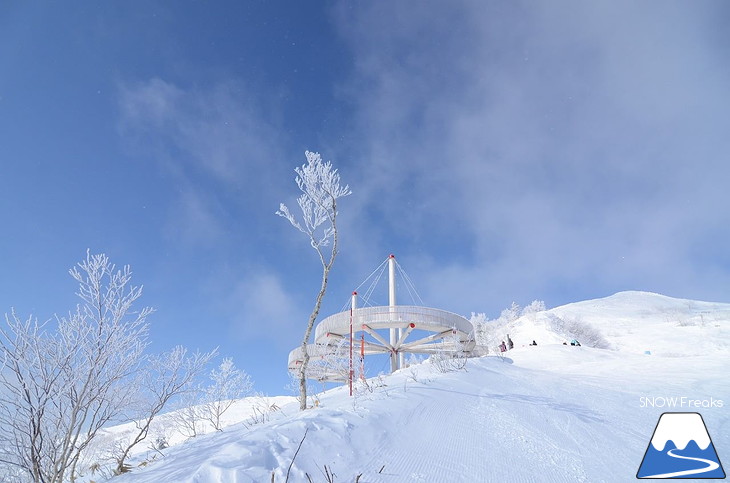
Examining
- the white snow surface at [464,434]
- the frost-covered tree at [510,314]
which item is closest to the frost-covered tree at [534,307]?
the frost-covered tree at [510,314]

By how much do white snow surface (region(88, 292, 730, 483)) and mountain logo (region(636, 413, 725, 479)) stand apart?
217 mm

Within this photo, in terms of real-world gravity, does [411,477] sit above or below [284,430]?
below

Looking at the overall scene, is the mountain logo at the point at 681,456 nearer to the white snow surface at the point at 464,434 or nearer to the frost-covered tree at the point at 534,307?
the white snow surface at the point at 464,434

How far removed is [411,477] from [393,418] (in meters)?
1.66

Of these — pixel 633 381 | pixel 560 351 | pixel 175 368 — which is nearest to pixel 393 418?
pixel 175 368

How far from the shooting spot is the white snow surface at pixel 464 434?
379cm

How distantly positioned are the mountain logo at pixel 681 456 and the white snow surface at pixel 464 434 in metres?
0.22

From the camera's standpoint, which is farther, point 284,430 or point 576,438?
point 576,438

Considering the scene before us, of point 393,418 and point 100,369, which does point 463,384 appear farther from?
point 100,369

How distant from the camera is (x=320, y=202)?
436 inches

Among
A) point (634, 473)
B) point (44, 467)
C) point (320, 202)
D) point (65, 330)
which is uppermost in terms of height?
point (320, 202)

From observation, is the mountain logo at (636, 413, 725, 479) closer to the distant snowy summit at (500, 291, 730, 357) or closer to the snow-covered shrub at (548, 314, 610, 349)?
the distant snowy summit at (500, 291, 730, 357)

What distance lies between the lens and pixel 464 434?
5227mm

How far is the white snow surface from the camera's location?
379 cm
